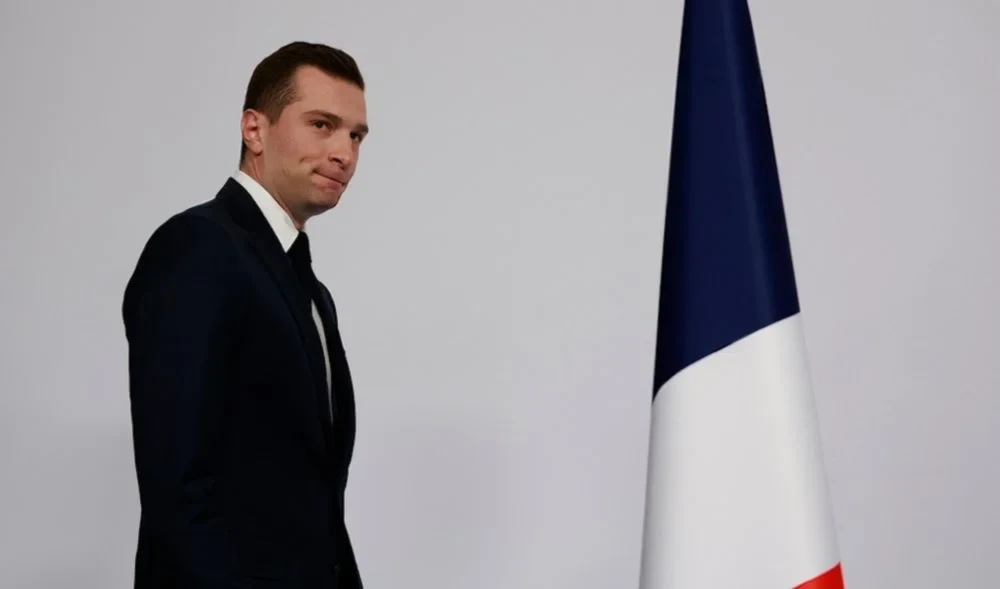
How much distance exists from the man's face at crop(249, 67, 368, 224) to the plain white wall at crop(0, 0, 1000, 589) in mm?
956

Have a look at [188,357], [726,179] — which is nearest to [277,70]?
[188,357]

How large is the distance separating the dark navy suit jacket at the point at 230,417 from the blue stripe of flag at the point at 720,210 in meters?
0.40

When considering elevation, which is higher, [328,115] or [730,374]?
[328,115]

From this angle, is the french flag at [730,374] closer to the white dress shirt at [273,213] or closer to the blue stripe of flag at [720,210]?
the blue stripe of flag at [720,210]

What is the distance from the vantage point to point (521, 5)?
7.56 ft

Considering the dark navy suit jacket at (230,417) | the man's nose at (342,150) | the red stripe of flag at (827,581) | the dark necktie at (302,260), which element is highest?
the man's nose at (342,150)

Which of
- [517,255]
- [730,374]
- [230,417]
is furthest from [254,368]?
[517,255]

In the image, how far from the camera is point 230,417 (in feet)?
3.62

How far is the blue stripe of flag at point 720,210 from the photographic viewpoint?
1.06m

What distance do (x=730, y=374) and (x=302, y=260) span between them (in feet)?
1.76

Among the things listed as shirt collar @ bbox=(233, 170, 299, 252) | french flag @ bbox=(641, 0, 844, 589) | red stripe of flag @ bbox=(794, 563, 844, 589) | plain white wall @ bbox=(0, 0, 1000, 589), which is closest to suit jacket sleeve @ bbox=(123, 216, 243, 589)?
shirt collar @ bbox=(233, 170, 299, 252)

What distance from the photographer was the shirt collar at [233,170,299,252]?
1241 mm

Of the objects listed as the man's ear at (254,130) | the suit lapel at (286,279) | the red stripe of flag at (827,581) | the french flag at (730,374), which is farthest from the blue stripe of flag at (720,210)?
the man's ear at (254,130)

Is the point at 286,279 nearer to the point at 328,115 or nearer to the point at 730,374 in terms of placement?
the point at 328,115
